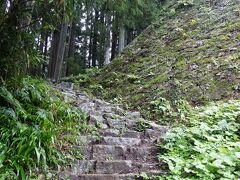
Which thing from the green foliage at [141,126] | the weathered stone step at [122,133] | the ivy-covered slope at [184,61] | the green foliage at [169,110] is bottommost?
the weathered stone step at [122,133]

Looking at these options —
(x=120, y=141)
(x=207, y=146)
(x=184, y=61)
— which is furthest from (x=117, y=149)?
(x=184, y=61)

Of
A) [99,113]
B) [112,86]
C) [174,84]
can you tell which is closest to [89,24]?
[112,86]

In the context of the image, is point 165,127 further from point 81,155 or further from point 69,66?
point 69,66

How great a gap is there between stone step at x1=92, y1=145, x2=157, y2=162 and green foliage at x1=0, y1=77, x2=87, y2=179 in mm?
442

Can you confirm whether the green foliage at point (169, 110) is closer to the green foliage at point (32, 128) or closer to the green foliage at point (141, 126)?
the green foliage at point (141, 126)

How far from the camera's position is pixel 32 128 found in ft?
14.2

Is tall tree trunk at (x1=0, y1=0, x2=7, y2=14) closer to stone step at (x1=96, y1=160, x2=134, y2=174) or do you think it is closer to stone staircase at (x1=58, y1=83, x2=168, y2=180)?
stone staircase at (x1=58, y1=83, x2=168, y2=180)

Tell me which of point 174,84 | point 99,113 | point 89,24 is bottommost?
point 99,113

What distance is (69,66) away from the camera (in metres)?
18.8

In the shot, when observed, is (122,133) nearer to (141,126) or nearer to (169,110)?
(141,126)

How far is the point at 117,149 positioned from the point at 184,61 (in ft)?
16.5

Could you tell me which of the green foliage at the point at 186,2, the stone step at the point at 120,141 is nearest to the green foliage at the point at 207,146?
the stone step at the point at 120,141

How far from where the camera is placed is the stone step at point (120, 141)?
5.18m

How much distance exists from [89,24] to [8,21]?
53.4ft
